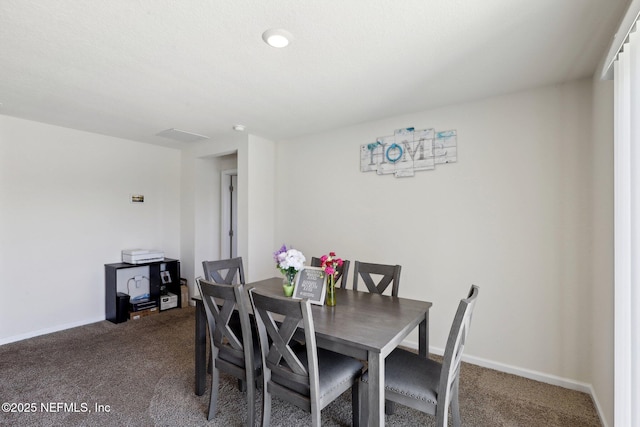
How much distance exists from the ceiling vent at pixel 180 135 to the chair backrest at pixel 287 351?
2968 millimetres

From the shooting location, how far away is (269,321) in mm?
1739

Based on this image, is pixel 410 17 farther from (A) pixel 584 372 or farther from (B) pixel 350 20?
(A) pixel 584 372

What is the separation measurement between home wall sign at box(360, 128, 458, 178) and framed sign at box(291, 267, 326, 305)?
5.27ft

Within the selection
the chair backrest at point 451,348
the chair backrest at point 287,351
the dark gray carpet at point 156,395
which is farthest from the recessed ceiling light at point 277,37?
the dark gray carpet at point 156,395

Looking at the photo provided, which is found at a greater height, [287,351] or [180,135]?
[180,135]

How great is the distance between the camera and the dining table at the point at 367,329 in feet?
5.14

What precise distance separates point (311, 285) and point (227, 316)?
0.60 meters

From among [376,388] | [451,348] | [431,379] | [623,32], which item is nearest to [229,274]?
[376,388]

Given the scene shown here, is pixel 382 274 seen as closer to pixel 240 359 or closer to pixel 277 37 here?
pixel 240 359

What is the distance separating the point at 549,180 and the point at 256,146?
10.5 feet

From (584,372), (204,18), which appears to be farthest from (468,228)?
(204,18)

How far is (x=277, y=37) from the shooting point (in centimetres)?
185

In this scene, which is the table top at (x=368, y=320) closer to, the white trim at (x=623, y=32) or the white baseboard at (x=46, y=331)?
the white trim at (x=623, y=32)

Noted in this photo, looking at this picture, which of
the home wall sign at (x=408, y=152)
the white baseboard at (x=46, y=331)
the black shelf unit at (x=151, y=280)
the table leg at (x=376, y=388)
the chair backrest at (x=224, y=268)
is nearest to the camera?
the table leg at (x=376, y=388)
